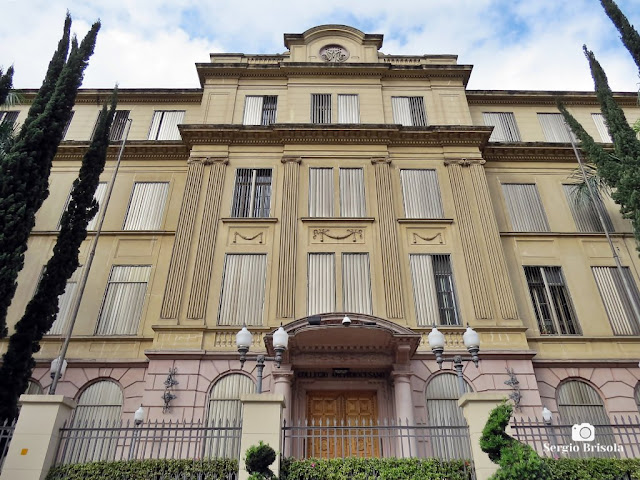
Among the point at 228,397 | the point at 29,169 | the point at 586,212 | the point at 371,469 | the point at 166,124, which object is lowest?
the point at 371,469

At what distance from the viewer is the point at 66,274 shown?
15062 mm

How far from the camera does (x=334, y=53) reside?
2302 centimetres

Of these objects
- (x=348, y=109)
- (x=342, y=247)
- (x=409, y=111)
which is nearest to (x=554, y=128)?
(x=409, y=111)

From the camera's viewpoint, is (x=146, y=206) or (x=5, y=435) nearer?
(x=5, y=435)

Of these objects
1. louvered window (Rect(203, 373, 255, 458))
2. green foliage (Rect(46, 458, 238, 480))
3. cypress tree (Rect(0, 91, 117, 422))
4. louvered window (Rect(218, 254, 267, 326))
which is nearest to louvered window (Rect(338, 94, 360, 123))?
louvered window (Rect(218, 254, 267, 326))

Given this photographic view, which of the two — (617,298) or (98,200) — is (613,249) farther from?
(98,200)

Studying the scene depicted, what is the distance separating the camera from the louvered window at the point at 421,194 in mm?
18609

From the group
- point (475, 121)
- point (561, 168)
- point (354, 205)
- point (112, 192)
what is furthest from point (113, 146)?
point (561, 168)

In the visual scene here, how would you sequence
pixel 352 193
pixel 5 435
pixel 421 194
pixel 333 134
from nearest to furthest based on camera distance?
pixel 5 435 < pixel 352 193 < pixel 421 194 < pixel 333 134

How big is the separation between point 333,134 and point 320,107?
2.09 metres

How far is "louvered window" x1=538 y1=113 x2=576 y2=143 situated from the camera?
71.6ft

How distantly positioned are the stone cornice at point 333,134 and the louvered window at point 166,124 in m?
2.31

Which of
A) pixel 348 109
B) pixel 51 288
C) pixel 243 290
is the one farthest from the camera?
pixel 348 109

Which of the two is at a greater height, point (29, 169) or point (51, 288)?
point (29, 169)
